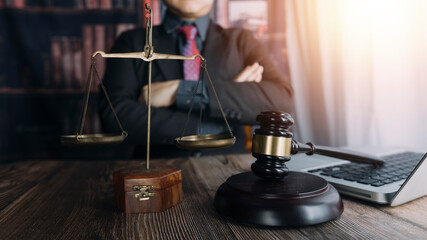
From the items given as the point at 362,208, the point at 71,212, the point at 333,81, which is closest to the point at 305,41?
the point at 333,81

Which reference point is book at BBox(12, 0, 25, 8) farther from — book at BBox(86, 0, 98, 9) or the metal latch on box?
the metal latch on box

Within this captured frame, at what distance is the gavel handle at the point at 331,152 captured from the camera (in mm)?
775

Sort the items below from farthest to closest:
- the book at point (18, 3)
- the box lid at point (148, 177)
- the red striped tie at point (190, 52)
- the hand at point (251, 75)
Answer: the book at point (18, 3), the red striped tie at point (190, 52), the hand at point (251, 75), the box lid at point (148, 177)

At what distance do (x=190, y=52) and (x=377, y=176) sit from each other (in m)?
1.35

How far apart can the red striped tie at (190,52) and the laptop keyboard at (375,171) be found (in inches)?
43.9

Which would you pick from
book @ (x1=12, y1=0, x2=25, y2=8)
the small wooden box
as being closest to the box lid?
the small wooden box

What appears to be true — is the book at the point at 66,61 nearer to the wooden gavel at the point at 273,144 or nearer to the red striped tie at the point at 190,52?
the red striped tie at the point at 190,52

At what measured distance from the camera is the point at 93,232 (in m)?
0.62

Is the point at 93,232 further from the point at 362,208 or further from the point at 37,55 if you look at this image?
the point at 37,55

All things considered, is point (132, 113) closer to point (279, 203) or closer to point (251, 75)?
point (251, 75)

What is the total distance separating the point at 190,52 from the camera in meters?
1.96

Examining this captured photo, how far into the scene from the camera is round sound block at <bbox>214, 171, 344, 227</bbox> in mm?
626

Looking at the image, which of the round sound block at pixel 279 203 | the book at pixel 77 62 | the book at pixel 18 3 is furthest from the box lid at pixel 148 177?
the book at pixel 18 3

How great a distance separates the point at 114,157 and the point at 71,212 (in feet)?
8.06
